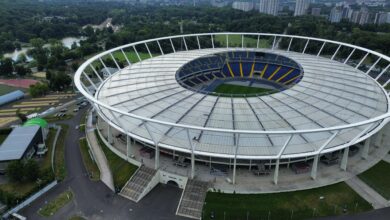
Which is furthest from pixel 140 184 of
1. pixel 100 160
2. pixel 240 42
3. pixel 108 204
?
pixel 240 42

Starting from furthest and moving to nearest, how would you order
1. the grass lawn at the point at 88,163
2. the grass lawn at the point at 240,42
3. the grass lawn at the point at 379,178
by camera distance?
1. the grass lawn at the point at 240,42
2. the grass lawn at the point at 88,163
3. the grass lawn at the point at 379,178

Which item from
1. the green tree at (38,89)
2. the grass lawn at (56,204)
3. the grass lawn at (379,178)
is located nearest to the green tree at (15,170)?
the grass lawn at (56,204)

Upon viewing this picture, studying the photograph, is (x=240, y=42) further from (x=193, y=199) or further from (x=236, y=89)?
(x=193, y=199)

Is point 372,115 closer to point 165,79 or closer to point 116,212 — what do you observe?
point 165,79

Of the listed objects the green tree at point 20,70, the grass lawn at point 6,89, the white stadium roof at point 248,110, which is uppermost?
the white stadium roof at point 248,110

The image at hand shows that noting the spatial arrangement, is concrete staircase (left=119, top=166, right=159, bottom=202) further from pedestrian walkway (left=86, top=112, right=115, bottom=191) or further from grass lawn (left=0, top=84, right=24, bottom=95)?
grass lawn (left=0, top=84, right=24, bottom=95)

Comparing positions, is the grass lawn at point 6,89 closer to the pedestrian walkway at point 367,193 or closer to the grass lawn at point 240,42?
the pedestrian walkway at point 367,193

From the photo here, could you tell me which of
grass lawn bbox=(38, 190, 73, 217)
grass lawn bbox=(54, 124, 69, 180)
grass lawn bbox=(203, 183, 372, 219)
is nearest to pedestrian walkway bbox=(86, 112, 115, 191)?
grass lawn bbox=(54, 124, 69, 180)
